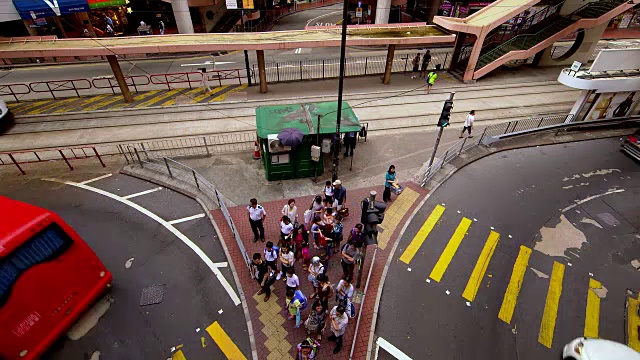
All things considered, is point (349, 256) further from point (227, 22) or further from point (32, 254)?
point (227, 22)

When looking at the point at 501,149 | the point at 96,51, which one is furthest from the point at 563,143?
the point at 96,51

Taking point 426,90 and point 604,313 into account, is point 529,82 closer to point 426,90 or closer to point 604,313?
point 426,90

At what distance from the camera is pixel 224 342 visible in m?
7.72

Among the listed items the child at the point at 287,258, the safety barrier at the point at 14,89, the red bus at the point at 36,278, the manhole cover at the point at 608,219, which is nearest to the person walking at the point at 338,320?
the child at the point at 287,258

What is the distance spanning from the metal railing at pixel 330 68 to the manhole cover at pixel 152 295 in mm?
16962

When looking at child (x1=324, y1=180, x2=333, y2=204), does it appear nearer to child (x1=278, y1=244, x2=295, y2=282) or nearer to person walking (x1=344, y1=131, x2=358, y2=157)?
child (x1=278, y1=244, x2=295, y2=282)

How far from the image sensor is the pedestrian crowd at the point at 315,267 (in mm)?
7344

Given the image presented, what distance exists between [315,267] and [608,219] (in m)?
11.4

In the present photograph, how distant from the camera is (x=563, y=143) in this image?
51.3 ft

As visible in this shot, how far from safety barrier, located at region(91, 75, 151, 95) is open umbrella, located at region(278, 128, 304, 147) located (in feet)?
48.7

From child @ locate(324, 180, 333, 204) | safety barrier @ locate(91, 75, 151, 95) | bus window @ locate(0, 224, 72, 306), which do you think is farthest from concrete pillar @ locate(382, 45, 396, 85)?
bus window @ locate(0, 224, 72, 306)

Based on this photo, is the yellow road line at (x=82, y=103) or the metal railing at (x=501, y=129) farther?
Result: the yellow road line at (x=82, y=103)

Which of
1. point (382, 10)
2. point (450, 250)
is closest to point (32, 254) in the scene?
point (450, 250)

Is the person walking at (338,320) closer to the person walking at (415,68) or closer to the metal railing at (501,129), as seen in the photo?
the metal railing at (501,129)
